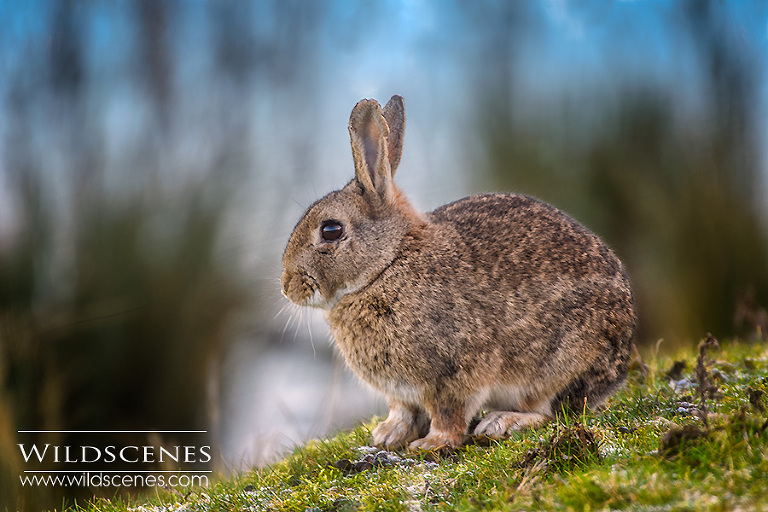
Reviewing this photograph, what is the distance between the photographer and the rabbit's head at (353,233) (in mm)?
4285

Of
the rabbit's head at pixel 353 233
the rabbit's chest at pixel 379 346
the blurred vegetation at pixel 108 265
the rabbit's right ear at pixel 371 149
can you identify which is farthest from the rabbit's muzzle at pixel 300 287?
the blurred vegetation at pixel 108 265

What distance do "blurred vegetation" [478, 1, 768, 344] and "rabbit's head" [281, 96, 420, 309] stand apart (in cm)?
416

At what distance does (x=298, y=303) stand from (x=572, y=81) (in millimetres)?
5602

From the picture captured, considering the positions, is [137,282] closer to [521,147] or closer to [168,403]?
[168,403]

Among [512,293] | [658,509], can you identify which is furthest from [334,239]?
[658,509]

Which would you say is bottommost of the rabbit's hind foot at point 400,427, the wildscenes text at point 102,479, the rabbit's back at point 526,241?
the wildscenes text at point 102,479

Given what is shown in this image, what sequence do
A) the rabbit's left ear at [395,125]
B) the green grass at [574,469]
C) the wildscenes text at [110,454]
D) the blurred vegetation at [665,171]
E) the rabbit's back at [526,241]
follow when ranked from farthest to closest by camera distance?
the blurred vegetation at [665,171]
the wildscenes text at [110,454]
the rabbit's left ear at [395,125]
the rabbit's back at [526,241]
the green grass at [574,469]

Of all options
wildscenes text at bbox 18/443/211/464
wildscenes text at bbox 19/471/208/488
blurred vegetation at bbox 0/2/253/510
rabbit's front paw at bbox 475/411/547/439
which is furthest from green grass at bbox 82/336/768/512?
→ blurred vegetation at bbox 0/2/253/510

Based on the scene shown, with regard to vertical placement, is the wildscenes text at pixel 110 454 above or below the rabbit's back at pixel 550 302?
below

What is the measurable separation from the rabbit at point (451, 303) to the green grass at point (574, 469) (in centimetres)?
27

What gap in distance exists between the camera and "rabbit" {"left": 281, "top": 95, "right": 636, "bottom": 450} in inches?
160

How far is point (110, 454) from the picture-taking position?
5.68 m

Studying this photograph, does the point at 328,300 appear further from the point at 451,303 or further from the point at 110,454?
the point at 110,454

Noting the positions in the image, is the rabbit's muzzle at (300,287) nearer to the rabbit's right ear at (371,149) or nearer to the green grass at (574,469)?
the rabbit's right ear at (371,149)
